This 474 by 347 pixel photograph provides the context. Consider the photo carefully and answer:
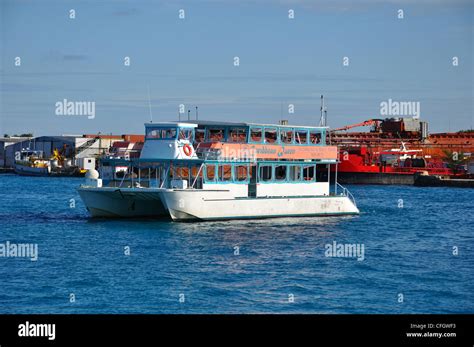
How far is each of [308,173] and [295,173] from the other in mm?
1580

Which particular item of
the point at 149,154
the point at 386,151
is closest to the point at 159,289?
the point at 149,154

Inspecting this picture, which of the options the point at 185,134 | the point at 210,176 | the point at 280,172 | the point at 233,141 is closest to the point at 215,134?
the point at 233,141

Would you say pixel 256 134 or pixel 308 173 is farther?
pixel 308 173

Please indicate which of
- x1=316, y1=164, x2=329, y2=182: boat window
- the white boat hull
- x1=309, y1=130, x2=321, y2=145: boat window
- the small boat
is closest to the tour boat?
x1=309, y1=130, x2=321, y2=145: boat window

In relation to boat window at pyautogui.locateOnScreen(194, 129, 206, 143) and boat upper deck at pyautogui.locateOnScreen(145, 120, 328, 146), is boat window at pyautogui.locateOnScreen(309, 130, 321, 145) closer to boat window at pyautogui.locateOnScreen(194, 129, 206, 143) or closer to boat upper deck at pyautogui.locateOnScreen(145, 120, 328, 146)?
boat upper deck at pyautogui.locateOnScreen(145, 120, 328, 146)

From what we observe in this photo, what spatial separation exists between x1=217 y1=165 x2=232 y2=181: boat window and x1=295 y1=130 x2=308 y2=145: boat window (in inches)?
234

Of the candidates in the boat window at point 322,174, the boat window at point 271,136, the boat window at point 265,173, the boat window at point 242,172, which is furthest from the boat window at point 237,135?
the boat window at point 322,174

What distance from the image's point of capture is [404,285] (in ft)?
89.3

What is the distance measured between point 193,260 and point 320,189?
68.3 ft

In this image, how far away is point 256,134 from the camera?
159 feet

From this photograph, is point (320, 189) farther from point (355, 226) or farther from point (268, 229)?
point (268, 229)

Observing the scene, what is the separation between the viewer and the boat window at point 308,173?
50434 mm

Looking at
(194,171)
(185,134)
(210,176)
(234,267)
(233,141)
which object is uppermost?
(185,134)

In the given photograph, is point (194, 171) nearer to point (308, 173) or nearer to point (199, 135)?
point (199, 135)
